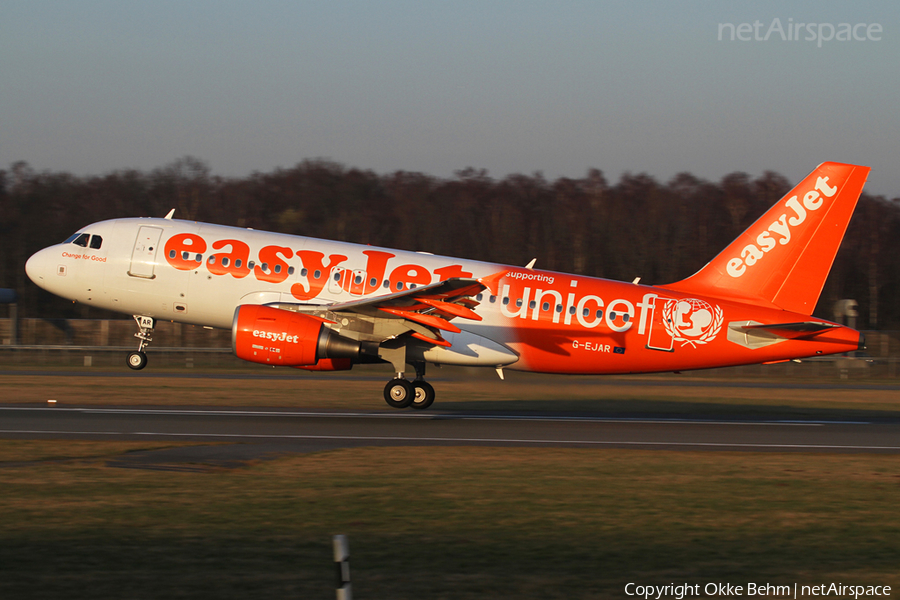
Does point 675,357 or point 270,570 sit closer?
point 270,570

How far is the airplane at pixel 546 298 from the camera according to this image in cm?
2173

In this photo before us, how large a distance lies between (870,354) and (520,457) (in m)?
40.9

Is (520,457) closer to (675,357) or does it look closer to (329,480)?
(329,480)

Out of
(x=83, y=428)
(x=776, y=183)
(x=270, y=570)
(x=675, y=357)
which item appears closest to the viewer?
(x=270, y=570)


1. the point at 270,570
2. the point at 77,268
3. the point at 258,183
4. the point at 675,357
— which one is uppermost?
the point at 258,183

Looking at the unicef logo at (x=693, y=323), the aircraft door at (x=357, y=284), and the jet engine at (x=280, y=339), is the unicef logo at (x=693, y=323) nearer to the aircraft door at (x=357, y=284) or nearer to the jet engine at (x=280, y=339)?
the aircraft door at (x=357, y=284)

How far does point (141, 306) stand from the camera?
928 inches

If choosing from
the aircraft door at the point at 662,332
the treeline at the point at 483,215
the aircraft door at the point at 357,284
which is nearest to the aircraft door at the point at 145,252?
the aircraft door at the point at 357,284

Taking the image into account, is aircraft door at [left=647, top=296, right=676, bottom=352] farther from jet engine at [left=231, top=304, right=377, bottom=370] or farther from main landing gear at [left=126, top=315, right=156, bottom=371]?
main landing gear at [left=126, top=315, right=156, bottom=371]

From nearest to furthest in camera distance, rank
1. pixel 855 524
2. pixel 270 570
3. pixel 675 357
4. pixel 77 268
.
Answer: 1. pixel 270 570
2. pixel 855 524
3. pixel 675 357
4. pixel 77 268

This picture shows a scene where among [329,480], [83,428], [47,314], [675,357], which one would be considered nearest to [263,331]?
[83,428]

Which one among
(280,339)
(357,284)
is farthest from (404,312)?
(280,339)

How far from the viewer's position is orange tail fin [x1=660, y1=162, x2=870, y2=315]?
882 inches

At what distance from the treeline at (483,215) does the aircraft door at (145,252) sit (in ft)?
127
